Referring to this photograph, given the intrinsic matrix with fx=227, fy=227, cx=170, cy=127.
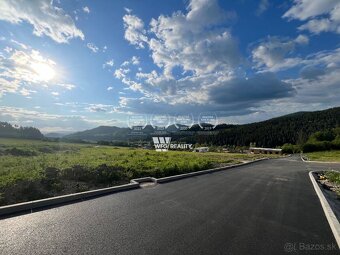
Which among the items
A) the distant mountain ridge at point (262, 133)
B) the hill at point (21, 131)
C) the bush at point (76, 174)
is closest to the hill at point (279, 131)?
the distant mountain ridge at point (262, 133)

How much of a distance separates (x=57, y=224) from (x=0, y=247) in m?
1.28

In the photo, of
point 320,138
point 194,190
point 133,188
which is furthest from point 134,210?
point 320,138

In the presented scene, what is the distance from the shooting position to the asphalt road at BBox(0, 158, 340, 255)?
14.4 ft

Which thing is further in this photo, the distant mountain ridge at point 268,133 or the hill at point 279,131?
the distant mountain ridge at point 268,133

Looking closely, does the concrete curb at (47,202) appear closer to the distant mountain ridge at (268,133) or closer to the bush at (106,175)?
the bush at (106,175)

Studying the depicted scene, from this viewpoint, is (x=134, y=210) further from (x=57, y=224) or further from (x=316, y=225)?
(x=316, y=225)

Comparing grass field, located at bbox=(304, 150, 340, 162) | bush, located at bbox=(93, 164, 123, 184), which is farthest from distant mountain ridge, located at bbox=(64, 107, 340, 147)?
bush, located at bbox=(93, 164, 123, 184)

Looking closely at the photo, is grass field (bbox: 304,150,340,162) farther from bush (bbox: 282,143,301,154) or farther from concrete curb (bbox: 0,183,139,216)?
concrete curb (bbox: 0,183,139,216)

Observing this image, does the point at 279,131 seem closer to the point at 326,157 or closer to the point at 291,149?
the point at 291,149

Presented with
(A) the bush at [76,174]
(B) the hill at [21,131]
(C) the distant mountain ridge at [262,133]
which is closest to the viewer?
(A) the bush at [76,174]

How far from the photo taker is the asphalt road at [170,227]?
173 inches

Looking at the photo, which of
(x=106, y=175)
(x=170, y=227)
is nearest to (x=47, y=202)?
(x=170, y=227)

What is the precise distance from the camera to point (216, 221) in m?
5.96

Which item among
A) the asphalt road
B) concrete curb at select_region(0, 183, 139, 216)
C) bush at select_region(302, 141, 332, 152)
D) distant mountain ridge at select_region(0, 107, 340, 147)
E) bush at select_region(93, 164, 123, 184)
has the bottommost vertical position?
the asphalt road
